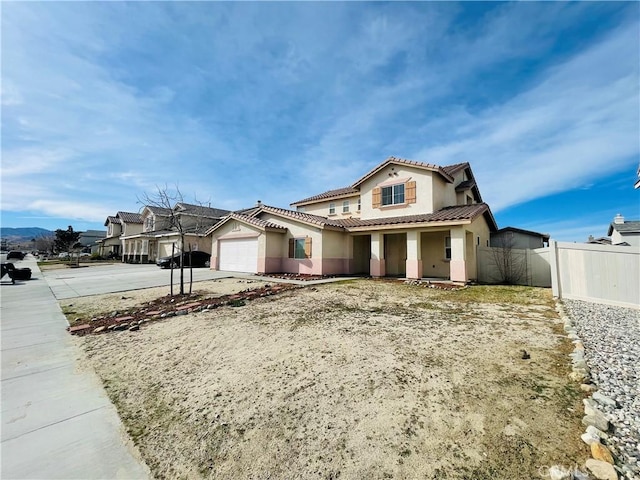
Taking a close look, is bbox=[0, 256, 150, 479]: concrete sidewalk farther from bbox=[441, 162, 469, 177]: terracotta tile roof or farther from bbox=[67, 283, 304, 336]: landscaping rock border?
bbox=[441, 162, 469, 177]: terracotta tile roof

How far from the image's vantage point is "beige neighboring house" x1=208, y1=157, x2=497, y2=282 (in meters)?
14.7

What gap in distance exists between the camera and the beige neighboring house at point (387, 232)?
14.7m

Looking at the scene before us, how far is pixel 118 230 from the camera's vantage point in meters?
44.7

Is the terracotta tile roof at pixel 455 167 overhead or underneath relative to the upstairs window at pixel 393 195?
overhead

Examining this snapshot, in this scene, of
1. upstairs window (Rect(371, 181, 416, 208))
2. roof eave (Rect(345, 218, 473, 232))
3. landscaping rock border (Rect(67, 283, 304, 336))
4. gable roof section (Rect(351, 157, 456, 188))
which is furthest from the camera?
upstairs window (Rect(371, 181, 416, 208))


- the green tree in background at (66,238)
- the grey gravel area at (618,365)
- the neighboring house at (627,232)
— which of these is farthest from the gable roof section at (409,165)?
the green tree in background at (66,238)

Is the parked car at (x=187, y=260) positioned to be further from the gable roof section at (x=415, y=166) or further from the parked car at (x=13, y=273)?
the gable roof section at (x=415, y=166)

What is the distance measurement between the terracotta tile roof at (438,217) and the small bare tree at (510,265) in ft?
8.42

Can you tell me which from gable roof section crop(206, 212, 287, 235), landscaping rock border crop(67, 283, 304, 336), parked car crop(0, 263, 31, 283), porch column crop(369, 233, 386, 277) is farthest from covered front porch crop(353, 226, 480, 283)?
parked car crop(0, 263, 31, 283)

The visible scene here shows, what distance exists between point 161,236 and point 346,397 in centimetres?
3373

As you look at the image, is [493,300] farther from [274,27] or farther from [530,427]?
[274,27]

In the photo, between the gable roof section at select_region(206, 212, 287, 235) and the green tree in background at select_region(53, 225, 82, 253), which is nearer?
→ the gable roof section at select_region(206, 212, 287, 235)

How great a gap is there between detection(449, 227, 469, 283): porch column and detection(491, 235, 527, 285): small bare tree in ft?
9.07

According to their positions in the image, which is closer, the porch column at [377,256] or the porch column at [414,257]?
the porch column at [414,257]
